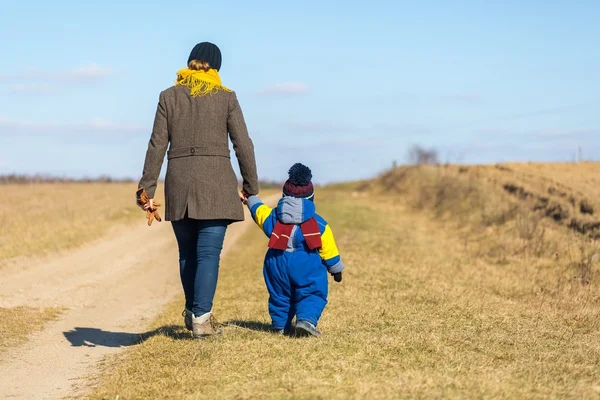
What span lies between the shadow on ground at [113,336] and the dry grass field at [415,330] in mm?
68

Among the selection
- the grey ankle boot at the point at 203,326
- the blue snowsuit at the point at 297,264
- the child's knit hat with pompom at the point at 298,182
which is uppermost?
the child's knit hat with pompom at the point at 298,182

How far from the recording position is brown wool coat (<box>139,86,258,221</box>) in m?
6.96

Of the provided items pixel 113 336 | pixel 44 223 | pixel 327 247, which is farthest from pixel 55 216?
pixel 327 247

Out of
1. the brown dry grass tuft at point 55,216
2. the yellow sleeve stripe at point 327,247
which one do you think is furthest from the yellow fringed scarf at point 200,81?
the brown dry grass tuft at point 55,216

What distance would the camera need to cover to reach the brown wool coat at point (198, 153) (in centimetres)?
696

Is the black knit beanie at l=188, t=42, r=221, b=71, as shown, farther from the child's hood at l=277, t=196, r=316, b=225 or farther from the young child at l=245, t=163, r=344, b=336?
the child's hood at l=277, t=196, r=316, b=225

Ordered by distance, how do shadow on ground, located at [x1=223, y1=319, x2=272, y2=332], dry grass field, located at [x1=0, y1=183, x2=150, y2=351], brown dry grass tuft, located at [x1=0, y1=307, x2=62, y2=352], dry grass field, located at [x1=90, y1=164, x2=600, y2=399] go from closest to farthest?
dry grass field, located at [x1=90, y1=164, x2=600, y2=399]
shadow on ground, located at [x1=223, y1=319, x2=272, y2=332]
brown dry grass tuft, located at [x1=0, y1=307, x2=62, y2=352]
dry grass field, located at [x1=0, y1=183, x2=150, y2=351]

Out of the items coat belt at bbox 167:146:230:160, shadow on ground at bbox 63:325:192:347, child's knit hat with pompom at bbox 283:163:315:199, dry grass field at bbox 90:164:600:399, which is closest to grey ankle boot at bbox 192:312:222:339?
dry grass field at bbox 90:164:600:399

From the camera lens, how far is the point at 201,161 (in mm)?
6996

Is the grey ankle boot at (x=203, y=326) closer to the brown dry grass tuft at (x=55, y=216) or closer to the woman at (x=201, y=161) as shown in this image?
the woman at (x=201, y=161)

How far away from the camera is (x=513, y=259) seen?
16.2 metres

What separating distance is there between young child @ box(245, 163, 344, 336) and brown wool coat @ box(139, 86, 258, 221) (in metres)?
0.36

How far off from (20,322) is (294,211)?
4454mm

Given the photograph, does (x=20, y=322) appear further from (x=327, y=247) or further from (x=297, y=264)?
(x=327, y=247)
